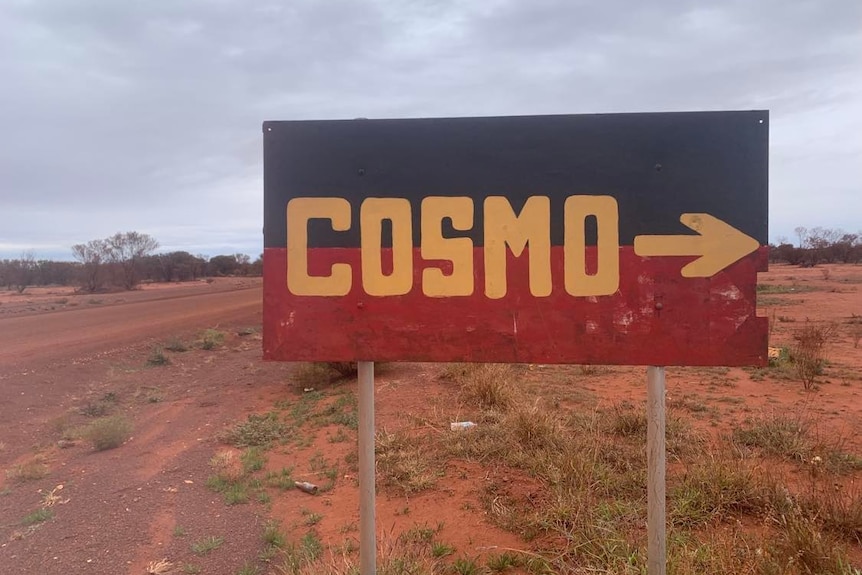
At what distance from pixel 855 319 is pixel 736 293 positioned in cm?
1803

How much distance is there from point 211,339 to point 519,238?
1419cm

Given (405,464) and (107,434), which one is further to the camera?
(107,434)

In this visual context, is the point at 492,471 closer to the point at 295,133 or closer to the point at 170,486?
the point at 170,486

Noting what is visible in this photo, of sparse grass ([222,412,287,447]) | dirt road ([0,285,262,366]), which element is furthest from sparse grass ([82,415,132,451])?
dirt road ([0,285,262,366])

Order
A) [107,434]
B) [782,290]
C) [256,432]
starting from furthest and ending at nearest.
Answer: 1. [782,290]
2. [256,432]
3. [107,434]

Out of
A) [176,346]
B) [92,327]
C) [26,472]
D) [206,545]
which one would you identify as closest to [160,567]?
[206,545]

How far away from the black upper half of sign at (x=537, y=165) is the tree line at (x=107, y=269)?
39.0m

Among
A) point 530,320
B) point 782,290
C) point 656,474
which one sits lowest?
point 782,290

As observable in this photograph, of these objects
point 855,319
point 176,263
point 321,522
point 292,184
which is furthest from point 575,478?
point 176,263

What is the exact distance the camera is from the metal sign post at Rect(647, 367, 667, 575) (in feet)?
7.09

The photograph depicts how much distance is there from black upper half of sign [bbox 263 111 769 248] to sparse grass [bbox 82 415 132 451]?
534cm

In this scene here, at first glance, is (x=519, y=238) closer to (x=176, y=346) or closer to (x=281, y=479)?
(x=281, y=479)

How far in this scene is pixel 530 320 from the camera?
223 cm

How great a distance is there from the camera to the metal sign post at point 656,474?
7.09ft
